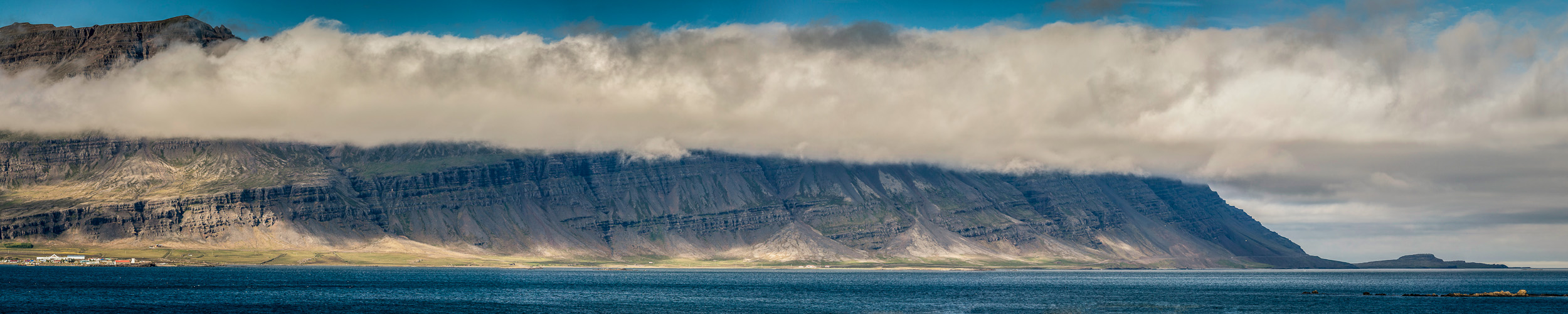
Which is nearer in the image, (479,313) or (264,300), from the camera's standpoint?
(479,313)

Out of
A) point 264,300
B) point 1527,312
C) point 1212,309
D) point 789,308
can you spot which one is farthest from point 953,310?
point 264,300

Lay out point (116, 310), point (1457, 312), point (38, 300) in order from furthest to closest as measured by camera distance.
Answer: point (1457, 312)
point (38, 300)
point (116, 310)

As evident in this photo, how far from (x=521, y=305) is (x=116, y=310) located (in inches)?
2284

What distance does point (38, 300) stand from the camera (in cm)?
18025

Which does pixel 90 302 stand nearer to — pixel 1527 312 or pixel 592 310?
pixel 592 310

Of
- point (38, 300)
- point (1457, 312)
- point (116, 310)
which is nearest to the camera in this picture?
point (116, 310)

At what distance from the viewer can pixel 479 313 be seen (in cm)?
17750

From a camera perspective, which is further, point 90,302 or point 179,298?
point 179,298

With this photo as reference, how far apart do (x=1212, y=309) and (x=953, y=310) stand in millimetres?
42550

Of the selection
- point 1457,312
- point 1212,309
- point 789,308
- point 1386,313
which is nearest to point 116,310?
point 789,308

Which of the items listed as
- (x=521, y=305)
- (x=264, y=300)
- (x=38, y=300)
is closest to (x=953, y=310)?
(x=521, y=305)

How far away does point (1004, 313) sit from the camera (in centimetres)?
18612

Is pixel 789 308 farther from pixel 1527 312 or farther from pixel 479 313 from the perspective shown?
pixel 1527 312

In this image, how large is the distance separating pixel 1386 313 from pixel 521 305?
445 feet
